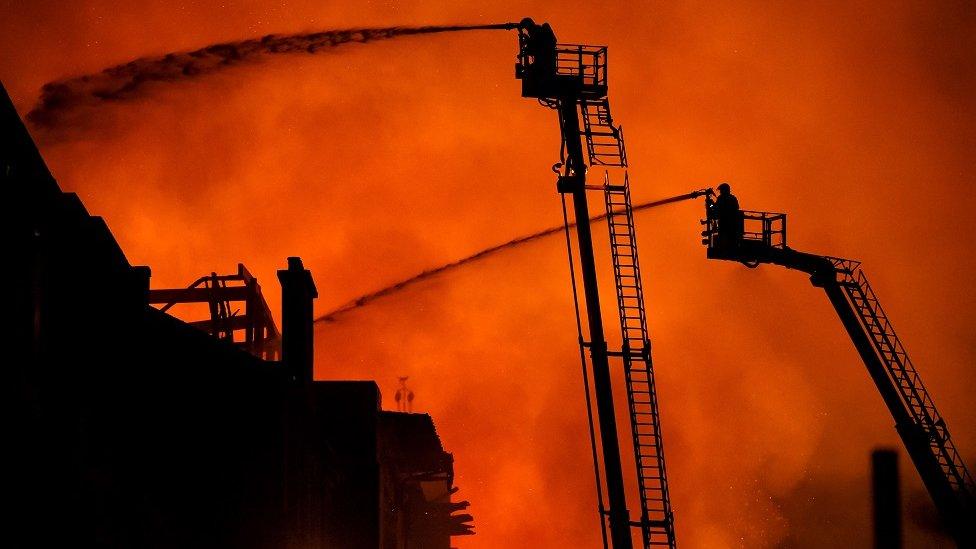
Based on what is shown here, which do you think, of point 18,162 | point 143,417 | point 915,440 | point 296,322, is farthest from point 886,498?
point 915,440

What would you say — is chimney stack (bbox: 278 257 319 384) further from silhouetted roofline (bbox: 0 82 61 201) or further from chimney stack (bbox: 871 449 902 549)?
chimney stack (bbox: 871 449 902 549)

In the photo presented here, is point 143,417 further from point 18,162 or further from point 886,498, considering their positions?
point 886,498

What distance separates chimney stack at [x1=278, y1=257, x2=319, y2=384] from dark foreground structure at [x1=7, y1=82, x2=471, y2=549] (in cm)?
4

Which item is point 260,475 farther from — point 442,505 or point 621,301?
point 442,505

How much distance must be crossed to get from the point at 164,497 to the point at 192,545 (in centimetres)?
143

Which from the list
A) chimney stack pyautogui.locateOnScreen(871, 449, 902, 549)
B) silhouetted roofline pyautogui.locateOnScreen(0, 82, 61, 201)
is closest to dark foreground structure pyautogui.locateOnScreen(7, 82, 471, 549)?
silhouetted roofline pyautogui.locateOnScreen(0, 82, 61, 201)

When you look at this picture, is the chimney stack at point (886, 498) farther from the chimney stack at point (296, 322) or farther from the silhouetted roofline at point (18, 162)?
the chimney stack at point (296, 322)

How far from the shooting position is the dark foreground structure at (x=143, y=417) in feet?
44.3

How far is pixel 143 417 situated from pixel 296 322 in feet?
23.7

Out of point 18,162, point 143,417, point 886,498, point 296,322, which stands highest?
point 296,322

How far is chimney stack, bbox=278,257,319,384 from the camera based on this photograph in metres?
25.4

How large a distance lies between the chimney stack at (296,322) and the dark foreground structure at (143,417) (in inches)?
1.6

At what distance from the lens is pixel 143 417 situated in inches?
732

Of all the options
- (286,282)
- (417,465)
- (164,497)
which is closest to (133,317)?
(164,497)
